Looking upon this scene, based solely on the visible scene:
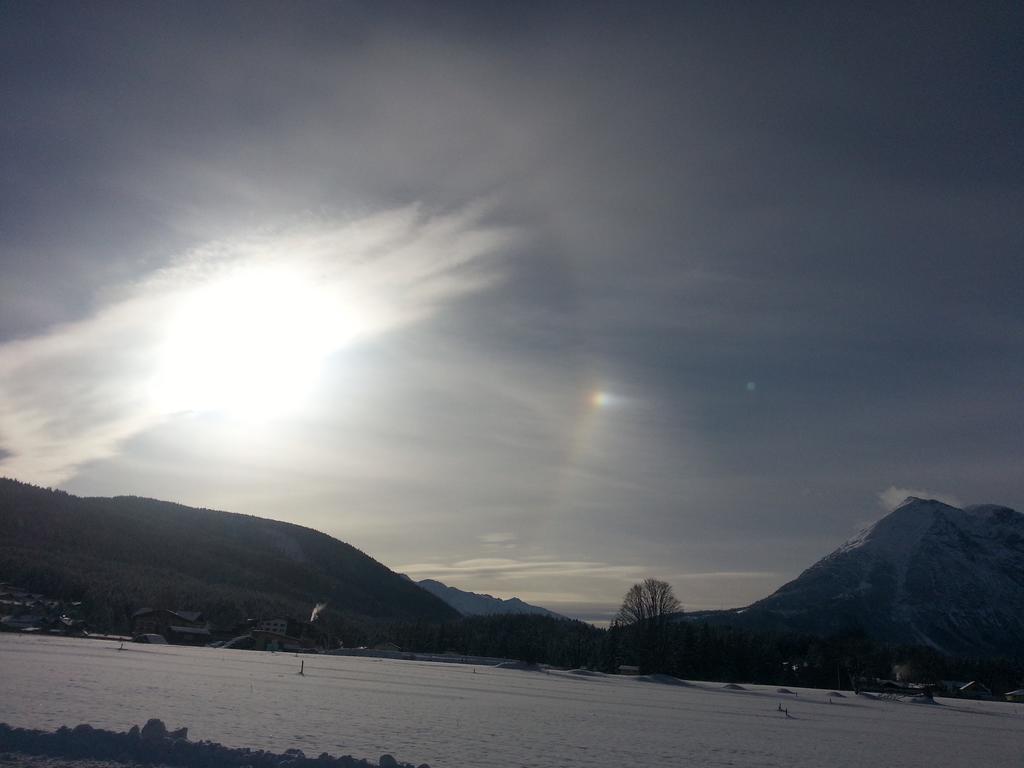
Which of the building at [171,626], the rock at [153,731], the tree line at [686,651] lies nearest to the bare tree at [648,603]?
the tree line at [686,651]

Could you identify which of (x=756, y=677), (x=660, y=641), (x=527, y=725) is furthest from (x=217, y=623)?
(x=527, y=725)

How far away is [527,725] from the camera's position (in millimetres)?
29219

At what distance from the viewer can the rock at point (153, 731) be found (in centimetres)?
1711

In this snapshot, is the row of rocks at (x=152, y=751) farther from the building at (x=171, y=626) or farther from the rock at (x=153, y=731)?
the building at (x=171, y=626)

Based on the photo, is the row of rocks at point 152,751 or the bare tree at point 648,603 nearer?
the row of rocks at point 152,751

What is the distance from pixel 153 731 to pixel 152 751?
1014 mm

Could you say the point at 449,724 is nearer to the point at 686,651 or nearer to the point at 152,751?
the point at 152,751

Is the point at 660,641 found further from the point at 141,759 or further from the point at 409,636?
the point at 141,759

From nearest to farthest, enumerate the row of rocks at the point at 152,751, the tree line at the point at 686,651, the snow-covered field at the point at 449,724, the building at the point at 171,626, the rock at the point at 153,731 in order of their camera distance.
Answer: the row of rocks at the point at 152,751
the rock at the point at 153,731
the snow-covered field at the point at 449,724
the building at the point at 171,626
the tree line at the point at 686,651

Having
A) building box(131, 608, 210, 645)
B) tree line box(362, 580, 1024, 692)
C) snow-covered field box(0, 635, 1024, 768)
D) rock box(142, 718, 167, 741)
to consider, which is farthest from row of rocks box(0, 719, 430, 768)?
tree line box(362, 580, 1024, 692)

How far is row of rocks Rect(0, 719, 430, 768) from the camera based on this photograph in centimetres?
1600

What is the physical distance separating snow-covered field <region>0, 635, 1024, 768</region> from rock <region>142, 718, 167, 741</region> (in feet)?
5.32

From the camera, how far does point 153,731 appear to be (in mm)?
17516

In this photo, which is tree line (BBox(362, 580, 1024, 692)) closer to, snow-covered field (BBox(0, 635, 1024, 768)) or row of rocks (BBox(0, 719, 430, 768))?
snow-covered field (BBox(0, 635, 1024, 768))
